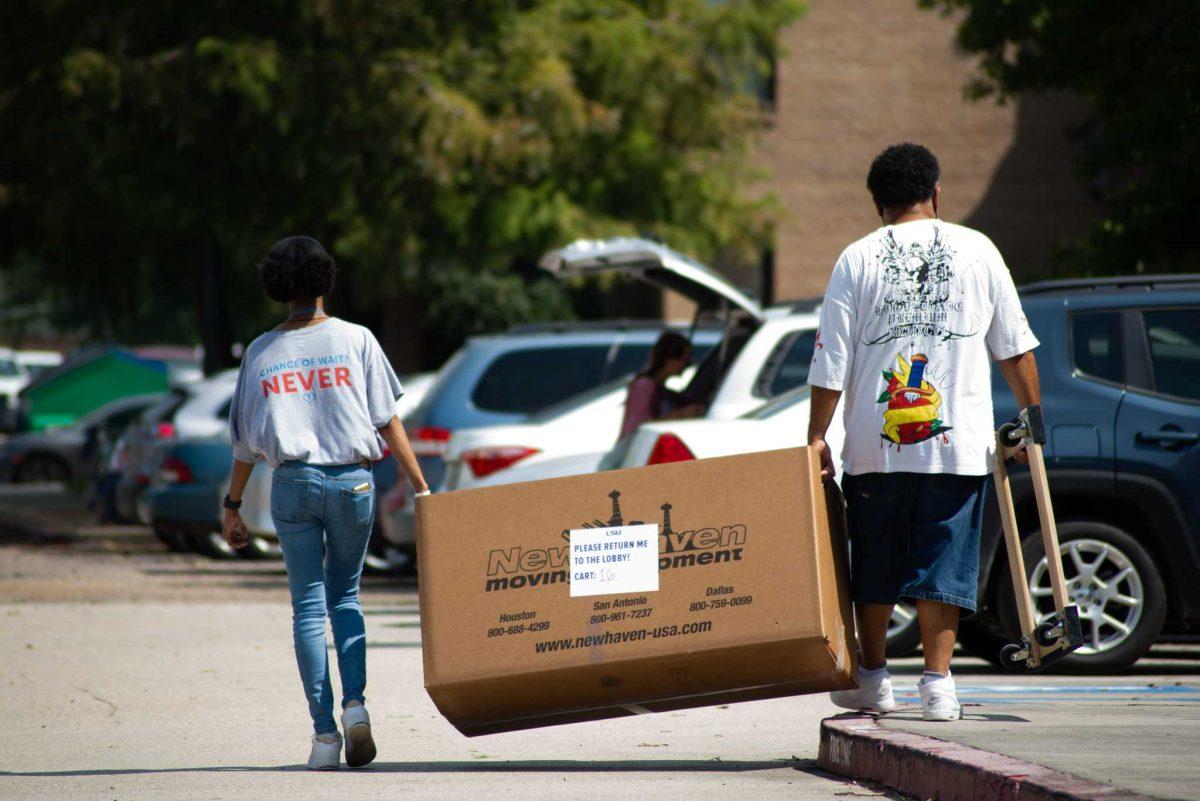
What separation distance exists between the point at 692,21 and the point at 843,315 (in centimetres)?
1792

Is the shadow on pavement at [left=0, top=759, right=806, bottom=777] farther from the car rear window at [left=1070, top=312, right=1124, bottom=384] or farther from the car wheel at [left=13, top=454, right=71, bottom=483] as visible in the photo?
the car wheel at [left=13, top=454, right=71, bottom=483]

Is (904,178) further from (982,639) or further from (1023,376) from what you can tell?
(982,639)

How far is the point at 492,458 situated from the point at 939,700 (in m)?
5.67

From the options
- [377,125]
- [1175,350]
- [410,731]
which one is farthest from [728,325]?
[377,125]

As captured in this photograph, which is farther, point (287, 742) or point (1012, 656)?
point (287, 742)

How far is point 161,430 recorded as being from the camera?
17984mm

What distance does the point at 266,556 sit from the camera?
1817cm

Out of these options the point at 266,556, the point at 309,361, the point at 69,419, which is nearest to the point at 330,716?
the point at 309,361

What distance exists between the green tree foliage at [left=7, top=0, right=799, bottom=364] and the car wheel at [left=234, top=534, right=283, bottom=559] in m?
4.27

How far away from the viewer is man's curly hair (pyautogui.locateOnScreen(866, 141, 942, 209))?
6055 mm

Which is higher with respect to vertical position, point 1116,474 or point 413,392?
point 413,392

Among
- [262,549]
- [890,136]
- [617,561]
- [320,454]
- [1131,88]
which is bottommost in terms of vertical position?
[262,549]

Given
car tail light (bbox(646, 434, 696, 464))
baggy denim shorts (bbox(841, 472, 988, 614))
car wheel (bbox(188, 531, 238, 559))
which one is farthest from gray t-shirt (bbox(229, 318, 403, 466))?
car wheel (bbox(188, 531, 238, 559))

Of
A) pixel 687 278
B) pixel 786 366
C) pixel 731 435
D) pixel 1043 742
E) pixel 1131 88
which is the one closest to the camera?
pixel 1043 742
